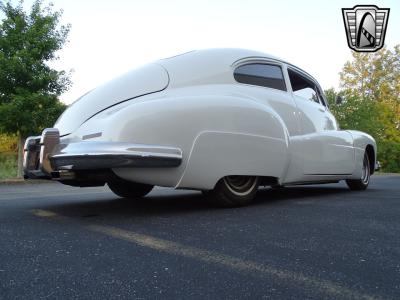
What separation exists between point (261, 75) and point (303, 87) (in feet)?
3.51

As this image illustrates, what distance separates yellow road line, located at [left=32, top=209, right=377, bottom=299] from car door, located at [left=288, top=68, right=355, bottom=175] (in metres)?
2.56

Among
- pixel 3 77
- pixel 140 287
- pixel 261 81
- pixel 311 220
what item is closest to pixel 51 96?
pixel 3 77

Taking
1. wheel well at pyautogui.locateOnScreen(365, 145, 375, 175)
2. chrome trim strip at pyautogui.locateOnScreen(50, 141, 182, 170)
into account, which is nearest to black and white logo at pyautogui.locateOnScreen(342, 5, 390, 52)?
wheel well at pyautogui.locateOnScreen(365, 145, 375, 175)

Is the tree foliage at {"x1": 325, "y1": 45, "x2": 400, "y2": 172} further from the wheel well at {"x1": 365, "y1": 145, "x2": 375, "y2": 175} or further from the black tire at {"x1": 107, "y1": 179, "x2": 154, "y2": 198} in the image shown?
the black tire at {"x1": 107, "y1": 179, "x2": 154, "y2": 198}

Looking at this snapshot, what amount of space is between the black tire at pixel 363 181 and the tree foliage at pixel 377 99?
2594 centimetres

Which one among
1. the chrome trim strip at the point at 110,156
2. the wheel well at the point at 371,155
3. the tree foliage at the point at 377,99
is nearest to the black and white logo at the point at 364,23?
the wheel well at the point at 371,155

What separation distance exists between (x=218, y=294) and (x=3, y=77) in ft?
38.3

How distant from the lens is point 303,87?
5465 millimetres

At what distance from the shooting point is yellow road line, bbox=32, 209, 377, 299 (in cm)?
177

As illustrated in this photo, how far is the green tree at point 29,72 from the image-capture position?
11484 millimetres

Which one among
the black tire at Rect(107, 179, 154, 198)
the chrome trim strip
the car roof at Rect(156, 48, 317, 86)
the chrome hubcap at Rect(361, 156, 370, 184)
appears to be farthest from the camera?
the chrome hubcap at Rect(361, 156, 370, 184)

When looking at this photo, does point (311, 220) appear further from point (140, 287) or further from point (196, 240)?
point (140, 287)

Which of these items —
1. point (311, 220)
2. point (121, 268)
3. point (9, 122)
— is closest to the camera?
point (121, 268)

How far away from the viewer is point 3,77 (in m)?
11.7
